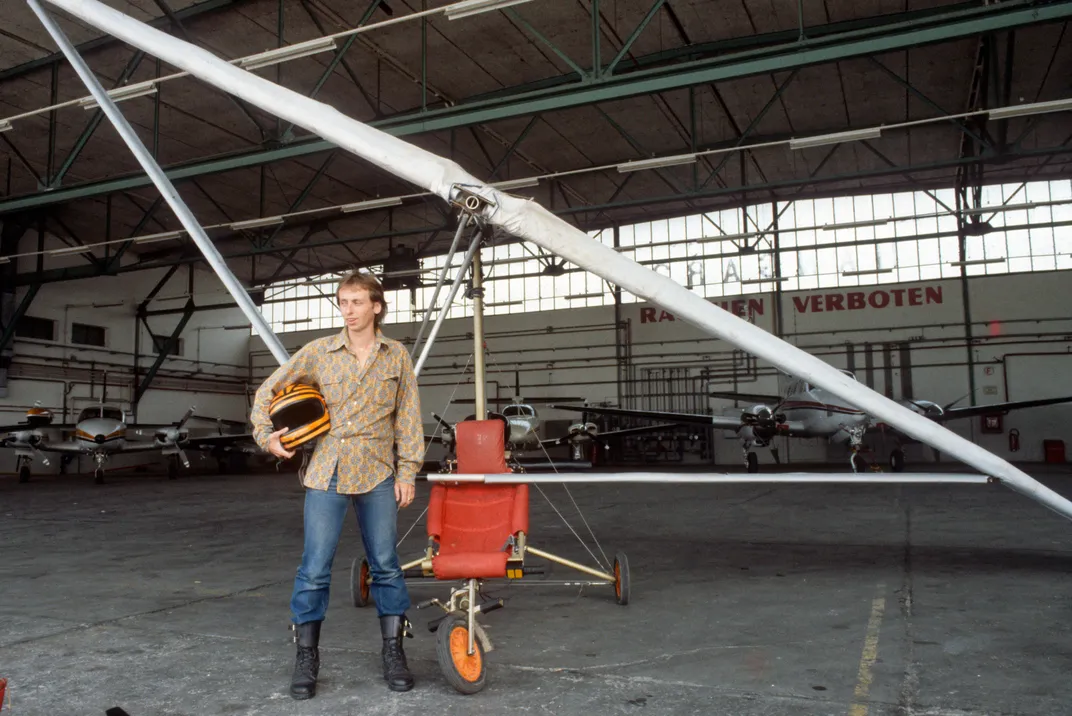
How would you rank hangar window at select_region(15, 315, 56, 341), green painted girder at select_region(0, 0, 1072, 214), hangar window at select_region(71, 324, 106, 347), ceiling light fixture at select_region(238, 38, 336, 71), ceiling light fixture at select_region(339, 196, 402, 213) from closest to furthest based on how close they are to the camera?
green painted girder at select_region(0, 0, 1072, 214) → ceiling light fixture at select_region(238, 38, 336, 71) → ceiling light fixture at select_region(339, 196, 402, 213) → hangar window at select_region(15, 315, 56, 341) → hangar window at select_region(71, 324, 106, 347)

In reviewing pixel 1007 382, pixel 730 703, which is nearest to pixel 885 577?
pixel 730 703

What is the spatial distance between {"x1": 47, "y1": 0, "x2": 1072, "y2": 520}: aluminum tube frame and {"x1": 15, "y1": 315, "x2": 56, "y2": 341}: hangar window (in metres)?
23.8

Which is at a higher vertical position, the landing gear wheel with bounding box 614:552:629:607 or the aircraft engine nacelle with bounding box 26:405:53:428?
the aircraft engine nacelle with bounding box 26:405:53:428

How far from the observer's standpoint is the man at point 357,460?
104 inches

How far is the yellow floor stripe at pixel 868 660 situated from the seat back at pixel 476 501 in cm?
164

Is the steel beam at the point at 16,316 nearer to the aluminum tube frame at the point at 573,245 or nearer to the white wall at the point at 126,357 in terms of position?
the white wall at the point at 126,357

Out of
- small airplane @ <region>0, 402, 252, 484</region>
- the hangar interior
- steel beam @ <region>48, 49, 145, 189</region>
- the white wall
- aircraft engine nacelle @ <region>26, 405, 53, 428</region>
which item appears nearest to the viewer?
the hangar interior

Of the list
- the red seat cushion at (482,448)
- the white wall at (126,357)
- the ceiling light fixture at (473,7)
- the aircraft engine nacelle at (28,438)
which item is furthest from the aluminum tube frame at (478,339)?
the white wall at (126,357)

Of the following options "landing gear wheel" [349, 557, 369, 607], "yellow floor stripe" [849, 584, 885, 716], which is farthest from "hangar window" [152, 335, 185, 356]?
"yellow floor stripe" [849, 584, 885, 716]

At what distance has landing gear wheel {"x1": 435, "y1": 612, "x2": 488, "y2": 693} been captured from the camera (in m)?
2.54

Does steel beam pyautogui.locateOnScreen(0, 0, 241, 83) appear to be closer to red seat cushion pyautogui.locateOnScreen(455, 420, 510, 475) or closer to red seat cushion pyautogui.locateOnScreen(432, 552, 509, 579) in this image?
red seat cushion pyautogui.locateOnScreen(455, 420, 510, 475)

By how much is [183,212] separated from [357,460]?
64.3 inches

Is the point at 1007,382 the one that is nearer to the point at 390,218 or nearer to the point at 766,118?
the point at 766,118

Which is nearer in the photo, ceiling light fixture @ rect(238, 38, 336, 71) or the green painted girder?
the green painted girder
